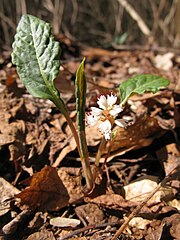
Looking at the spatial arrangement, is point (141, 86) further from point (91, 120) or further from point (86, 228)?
point (86, 228)

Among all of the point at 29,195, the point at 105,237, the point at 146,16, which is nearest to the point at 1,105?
the point at 29,195

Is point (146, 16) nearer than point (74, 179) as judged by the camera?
No

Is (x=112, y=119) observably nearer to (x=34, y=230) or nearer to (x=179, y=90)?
(x=34, y=230)

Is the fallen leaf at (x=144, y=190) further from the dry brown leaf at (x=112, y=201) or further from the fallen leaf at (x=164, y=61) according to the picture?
the fallen leaf at (x=164, y=61)

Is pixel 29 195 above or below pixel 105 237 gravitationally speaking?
above

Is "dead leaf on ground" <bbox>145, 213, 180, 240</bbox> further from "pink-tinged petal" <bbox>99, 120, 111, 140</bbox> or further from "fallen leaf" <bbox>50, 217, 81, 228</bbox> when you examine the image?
"pink-tinged petal" <bbox>99, 120, 111, 140</bbox>

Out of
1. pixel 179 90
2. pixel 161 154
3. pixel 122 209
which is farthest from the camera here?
pixel 179 90

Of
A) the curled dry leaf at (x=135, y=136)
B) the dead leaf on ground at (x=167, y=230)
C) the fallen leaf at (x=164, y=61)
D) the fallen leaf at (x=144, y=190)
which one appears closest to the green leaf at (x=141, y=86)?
the curled dry leaf at (x=135, y=136)

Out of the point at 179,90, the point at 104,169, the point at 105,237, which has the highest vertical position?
the point at 179,90

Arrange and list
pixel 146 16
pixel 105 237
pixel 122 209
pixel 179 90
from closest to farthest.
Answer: pixel 105 237 → pixel 122 209 → pixel 179 90 → pixel 146 16
